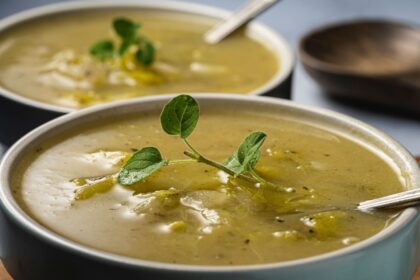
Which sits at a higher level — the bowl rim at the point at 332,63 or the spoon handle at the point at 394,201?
the spoon handle at the point at 394,201

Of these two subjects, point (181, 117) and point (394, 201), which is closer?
point (394, 201)

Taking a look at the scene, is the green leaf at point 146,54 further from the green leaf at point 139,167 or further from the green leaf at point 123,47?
the green leaf at point 139,167

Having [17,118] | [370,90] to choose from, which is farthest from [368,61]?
[17,118]

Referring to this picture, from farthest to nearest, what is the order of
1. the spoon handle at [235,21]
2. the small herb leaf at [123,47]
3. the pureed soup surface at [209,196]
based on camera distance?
1. the spoon handle at [235,21]
2. the small herb leaf at [123,47]
3. the pureed soup surface at [209,196]

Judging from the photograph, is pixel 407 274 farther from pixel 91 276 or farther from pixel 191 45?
pixel 191 45

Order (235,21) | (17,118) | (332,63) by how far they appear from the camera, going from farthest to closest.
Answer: (332,63) → (235,21) → (17,118)

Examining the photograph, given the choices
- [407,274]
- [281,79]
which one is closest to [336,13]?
[281,79]

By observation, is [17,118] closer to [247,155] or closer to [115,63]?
[115,63]

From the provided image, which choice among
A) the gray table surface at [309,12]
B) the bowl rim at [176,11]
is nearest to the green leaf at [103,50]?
the bowl rim at [176,11]
